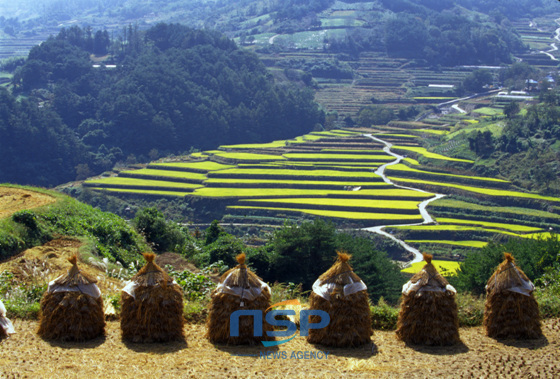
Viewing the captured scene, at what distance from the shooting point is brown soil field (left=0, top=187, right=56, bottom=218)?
51.5 feet

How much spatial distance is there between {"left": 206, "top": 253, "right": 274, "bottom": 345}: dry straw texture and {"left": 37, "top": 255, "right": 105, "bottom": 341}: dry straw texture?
1415 mm

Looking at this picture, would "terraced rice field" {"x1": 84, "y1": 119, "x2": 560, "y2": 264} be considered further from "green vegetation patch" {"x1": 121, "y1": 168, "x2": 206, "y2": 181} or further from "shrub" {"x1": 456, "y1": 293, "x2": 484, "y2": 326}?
"shrub" {"x1": 456, "y1": 293, "x2": 484, "y2": 326}

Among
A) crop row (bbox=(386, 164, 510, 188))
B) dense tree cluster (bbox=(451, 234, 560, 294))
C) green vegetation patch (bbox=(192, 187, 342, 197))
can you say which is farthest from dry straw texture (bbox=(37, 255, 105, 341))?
crop row (bbox=(386, 164, 510, 188))

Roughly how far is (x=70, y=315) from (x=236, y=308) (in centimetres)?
204

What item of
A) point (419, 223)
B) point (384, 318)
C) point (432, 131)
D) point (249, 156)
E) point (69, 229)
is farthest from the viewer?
point (432, 131)

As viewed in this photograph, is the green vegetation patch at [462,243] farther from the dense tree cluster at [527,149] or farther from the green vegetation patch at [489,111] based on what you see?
the green vegetation patch at [489,111]

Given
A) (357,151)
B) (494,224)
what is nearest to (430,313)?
(494,224)

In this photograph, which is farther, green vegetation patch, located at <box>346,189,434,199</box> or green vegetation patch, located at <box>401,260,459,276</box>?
green vegetation patch, located at <box>346,189,434,199</box>

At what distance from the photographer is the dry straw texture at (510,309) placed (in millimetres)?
9172

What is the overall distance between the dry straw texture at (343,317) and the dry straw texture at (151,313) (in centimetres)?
170

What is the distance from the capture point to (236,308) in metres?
8.87

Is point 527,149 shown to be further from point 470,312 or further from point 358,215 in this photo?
point 470,312

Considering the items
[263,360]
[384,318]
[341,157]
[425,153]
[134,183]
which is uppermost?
[263,360]

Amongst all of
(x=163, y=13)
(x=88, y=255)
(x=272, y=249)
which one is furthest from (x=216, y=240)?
(x=163, y=13)
